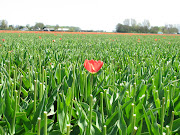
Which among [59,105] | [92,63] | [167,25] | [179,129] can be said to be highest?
[167,25]

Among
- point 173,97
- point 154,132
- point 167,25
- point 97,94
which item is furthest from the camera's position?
point 167,25

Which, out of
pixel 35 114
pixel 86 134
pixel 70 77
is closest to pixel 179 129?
pixel 86 134

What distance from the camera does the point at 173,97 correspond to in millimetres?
1210

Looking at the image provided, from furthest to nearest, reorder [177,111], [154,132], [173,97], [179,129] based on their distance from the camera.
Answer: [173,97] < [177,111] < [179,129] < [154,132]

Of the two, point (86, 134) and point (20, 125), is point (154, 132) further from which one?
point (20, 125)

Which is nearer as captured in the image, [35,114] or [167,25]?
[35,114]

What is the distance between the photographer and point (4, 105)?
0.91m

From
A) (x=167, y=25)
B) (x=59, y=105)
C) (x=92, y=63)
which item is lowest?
(x=59, y=105)

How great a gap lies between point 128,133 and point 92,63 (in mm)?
544

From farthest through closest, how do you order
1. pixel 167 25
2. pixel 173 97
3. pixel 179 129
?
pixel 167 25, pixel 173 97, pixel 179 129

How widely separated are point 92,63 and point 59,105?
42cm

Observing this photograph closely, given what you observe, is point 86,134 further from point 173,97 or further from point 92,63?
point 173,97

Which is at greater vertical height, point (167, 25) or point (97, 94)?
point (167, 25)

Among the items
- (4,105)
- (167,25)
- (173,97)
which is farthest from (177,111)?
(167,25)
